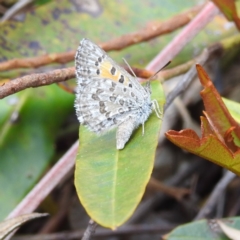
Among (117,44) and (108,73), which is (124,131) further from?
(117,44)

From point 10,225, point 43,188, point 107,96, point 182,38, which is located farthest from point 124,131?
point 182,38

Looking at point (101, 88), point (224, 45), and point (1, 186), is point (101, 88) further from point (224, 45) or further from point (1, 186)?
point (224, 45)

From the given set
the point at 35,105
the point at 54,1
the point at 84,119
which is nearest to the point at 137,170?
the point at 84,119

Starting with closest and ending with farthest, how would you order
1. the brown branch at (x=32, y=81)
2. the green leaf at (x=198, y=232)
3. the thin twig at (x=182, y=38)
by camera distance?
the brown branch at (x=32, y=81)
the green leaf at (x=198, y=232)
the thin twig at (x=182, y=38)

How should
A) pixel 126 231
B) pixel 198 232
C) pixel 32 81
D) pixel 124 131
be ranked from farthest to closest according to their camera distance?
pixel 126 231 → pixel 124 131 → pixel 198 232 → pixel 32 81

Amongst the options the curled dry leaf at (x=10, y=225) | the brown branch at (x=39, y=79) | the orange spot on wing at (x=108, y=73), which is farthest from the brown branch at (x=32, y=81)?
the curled dry leaf at (x=10, y=225)

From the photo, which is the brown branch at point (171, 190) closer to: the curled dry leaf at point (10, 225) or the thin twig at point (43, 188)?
the thin twig at point (43, 188)

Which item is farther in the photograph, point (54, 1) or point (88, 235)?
point (54, 1)

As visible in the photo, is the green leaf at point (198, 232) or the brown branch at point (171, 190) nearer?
the green leaf at point (198, 232)
